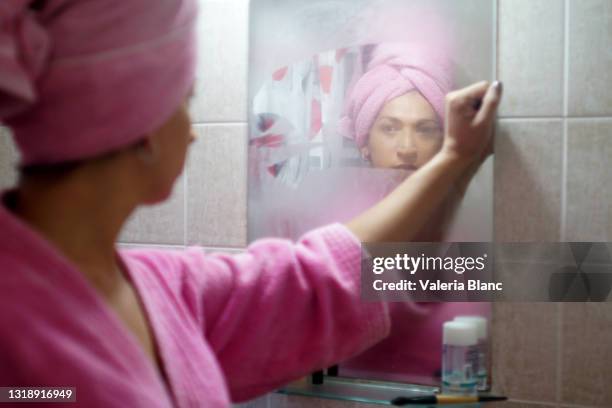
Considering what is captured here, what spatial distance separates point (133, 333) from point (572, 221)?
0.55m

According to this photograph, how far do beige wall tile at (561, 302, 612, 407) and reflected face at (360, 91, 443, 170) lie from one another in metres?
0.27

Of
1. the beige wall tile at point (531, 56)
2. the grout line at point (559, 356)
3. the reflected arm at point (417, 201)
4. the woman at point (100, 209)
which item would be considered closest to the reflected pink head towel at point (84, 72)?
the woman at point (100, 209)

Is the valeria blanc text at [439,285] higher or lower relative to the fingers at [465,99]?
lower

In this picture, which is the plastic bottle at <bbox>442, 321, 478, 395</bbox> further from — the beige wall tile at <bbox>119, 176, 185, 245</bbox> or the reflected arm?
the beige wall tile at <bbox>119, 176, 185, 245</bbox>

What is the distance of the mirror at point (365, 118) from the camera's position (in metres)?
0.74

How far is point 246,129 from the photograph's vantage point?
2.88 feet

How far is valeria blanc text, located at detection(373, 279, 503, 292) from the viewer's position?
0.71 m

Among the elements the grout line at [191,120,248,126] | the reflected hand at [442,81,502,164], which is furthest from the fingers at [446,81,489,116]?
the grout line at [191,120,248,126]

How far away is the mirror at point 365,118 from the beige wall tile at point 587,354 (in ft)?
0.34

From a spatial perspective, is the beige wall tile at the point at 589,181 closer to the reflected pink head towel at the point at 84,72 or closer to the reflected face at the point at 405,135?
the reflected face at the point at 405,135

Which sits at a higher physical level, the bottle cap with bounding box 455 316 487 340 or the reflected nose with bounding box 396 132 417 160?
the reflected nose with bounding box 396 132 417 160

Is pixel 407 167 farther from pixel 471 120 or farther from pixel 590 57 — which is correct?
pixel 590 57

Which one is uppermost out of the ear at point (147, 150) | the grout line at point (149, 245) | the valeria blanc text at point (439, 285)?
the ear at point (147, 150)

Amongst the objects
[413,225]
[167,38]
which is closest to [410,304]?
[413,225]
